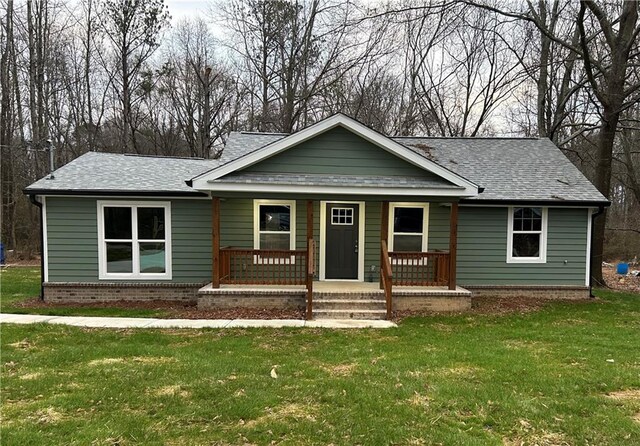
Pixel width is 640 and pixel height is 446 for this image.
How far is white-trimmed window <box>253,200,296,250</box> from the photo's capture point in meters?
10.0

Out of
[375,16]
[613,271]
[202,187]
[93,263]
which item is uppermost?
[375,16]

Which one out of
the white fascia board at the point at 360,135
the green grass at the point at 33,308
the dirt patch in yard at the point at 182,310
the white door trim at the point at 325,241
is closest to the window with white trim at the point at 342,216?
the white door trim at the point at 325,241

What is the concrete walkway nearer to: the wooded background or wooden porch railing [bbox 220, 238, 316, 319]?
wooden porch railing [bbox 220, 238, 316, 319]

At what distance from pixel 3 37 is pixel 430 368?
2603cm

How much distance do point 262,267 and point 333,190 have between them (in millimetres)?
2866

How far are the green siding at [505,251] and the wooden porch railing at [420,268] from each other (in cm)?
97

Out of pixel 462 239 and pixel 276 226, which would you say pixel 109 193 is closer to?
pixel 276 226

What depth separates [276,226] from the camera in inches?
399

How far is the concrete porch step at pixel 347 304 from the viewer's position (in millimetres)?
8308

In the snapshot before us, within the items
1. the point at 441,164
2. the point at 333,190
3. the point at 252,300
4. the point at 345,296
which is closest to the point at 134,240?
the point at 252,300

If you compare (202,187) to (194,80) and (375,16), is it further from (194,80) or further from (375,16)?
(194,80)

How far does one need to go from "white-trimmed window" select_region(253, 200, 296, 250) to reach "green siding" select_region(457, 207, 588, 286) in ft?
14.4

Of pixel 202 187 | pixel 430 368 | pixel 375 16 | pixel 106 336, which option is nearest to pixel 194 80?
pixel 375 16

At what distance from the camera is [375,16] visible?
1052 centimetres
